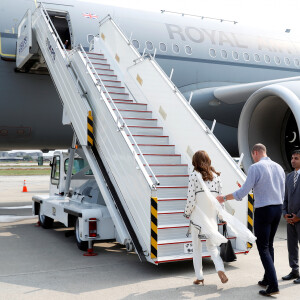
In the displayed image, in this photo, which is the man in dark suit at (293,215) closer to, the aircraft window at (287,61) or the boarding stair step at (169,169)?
the boarding stair step at (169,169)

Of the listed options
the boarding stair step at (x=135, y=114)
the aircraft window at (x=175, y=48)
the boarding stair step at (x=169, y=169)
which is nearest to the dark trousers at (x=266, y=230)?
the boarding stair step at (x=169, y=169)

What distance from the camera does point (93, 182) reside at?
24.8ft

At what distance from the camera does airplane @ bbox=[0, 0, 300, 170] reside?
7566 mm

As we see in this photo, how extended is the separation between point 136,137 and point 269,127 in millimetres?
2501

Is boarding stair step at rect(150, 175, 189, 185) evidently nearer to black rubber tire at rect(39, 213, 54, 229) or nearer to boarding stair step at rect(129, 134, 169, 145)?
boarding stair step at rect(129, 134, 169, 145)

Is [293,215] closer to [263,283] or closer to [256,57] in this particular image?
[263,283]

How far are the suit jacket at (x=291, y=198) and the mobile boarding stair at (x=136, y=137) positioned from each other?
675mm

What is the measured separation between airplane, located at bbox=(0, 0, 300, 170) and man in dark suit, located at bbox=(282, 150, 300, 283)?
2.13 metres

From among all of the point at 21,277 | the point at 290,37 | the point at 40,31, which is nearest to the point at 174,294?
the point at 21,277

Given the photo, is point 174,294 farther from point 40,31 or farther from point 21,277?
point 40,31

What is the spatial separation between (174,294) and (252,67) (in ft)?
26.5

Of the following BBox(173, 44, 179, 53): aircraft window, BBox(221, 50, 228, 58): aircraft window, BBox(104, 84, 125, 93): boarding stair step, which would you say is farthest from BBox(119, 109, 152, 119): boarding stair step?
BBox(221, 50, 228, 58): aircraft window

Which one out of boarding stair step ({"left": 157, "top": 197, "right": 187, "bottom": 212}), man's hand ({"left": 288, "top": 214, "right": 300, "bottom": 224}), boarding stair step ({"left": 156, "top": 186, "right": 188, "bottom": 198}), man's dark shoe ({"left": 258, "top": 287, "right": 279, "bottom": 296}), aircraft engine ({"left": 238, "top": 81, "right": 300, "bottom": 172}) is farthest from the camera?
aircraft engine ({"left": 238, "top": 81, "right": 300, "bottom": 172})

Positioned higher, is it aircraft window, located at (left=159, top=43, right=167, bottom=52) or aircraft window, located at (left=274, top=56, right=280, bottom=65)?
aircraft window, located at (left=274, top=56, right=280, bottom=65)
